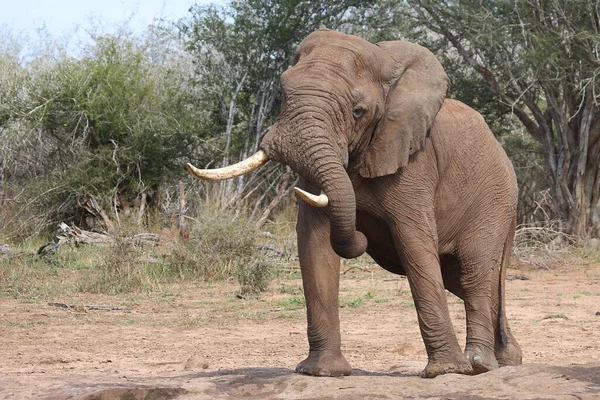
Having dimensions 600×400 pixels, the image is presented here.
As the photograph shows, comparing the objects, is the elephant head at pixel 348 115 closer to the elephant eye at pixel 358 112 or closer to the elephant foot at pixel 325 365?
the elephant eye at pixel 358 112

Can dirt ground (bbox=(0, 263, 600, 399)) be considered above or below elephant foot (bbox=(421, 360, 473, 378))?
below

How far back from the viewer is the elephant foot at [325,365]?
5355mm

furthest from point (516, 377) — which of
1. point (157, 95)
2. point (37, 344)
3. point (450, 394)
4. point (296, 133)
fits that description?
point (157, 95)

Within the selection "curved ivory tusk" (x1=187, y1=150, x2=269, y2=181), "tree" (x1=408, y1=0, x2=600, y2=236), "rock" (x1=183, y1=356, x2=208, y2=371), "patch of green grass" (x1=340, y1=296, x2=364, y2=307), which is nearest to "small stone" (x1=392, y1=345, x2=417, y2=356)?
"rock" (x1=183, y1=356, x2=208, y2=371)

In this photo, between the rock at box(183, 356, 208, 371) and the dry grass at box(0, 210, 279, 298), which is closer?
the rock at box(183, 356, 208, 371)

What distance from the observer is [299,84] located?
4.88 m

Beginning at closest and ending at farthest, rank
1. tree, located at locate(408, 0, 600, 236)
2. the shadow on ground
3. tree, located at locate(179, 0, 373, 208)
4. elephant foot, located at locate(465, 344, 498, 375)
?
→ the shadow on ground → elephant foot, located at locate(465, 344, 498, 375) → tree, located at locate(408, 0, 600, 236) → tree, located at locate(179, 0, 373, 208)

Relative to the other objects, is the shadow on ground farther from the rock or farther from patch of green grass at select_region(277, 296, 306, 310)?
patch of green grass at select_region(277, 296, 306, 310)

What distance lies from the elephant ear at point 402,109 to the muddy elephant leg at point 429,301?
0.42 meters

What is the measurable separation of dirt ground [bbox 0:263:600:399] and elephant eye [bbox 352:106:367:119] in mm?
1420

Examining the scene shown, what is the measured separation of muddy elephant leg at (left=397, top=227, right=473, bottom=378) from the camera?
206 inches

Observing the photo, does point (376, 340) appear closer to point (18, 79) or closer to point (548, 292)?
point (548, 292)

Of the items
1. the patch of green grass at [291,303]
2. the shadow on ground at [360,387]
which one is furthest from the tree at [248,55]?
the shadow on ground at [360,387]

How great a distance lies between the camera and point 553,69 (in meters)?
17.0
